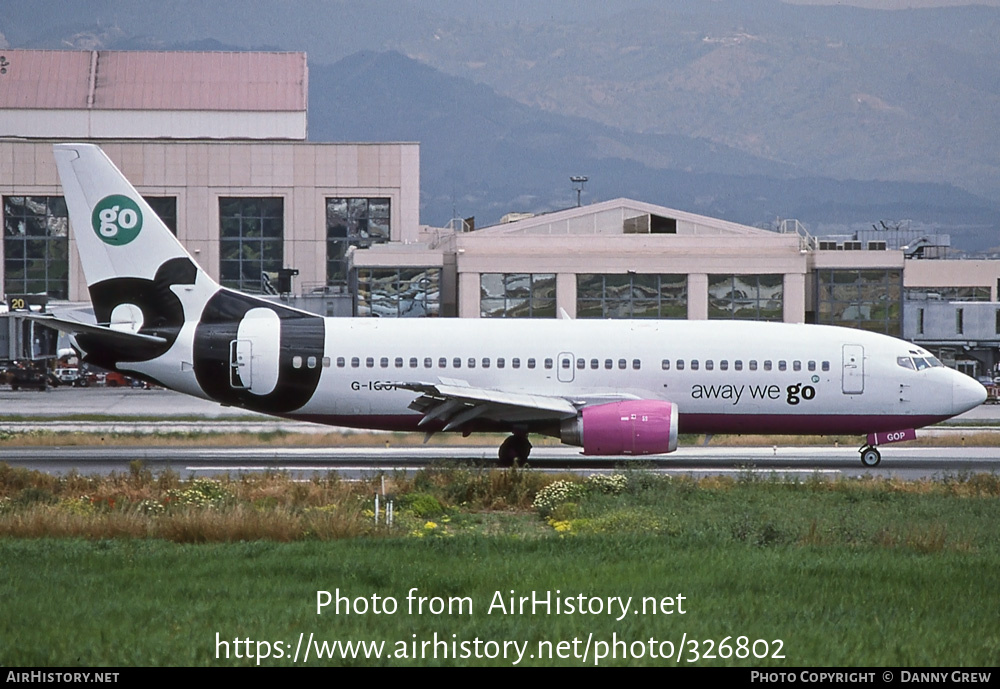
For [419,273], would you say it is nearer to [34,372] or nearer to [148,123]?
[34,372]

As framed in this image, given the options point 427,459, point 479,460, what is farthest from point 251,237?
point 479,460

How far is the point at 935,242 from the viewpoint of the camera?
105125mm

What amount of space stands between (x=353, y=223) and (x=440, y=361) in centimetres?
5034

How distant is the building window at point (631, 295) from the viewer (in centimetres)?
5441

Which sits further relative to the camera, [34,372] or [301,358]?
[34,372]

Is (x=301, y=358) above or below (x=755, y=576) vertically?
above

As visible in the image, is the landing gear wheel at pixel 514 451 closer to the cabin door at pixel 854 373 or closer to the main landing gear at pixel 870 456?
the cabin door at pixel 854 373

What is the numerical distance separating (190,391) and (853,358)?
15.4 m

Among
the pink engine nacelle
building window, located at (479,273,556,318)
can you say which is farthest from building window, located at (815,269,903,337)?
the pink engine nacelle

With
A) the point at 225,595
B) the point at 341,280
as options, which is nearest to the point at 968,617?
the point at 225,595

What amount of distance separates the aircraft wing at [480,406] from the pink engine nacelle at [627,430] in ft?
2.66

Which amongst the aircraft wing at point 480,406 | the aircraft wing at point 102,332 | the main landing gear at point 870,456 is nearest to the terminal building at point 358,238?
the main landing gear at point 870,456

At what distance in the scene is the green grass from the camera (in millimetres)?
10516

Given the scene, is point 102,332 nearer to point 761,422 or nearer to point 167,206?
point 761,422
